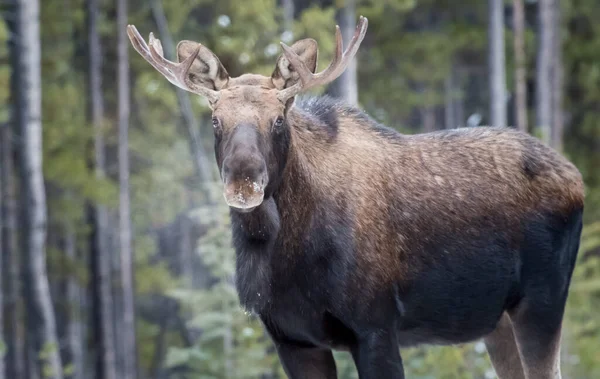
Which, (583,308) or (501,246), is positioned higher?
(501,246)

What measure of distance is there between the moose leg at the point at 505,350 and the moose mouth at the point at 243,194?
2.26 m

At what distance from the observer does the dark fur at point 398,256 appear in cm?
590

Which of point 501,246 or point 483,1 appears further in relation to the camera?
point 483,1

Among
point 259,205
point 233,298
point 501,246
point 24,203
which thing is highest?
point 259,205

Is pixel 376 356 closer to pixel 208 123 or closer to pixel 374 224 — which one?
pixel 374 224

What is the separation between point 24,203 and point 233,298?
3.40 m

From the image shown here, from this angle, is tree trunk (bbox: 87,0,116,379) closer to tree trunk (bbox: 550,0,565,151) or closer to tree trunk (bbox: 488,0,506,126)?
tree trunk (bbox: 488,0,506,126)

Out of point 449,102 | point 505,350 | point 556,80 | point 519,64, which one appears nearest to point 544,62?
point 519,64

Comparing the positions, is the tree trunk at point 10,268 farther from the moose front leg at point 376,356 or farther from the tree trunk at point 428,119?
the moose front leg at point 376,356

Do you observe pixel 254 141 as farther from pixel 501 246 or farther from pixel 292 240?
pixel 501 246

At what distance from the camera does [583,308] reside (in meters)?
18.2

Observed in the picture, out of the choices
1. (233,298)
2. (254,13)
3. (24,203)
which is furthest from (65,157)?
(233,298)

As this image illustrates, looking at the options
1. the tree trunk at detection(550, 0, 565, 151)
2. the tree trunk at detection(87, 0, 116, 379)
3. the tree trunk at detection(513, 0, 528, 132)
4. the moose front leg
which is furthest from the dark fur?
the tree trunk at detection(550, 0, 565, 151)

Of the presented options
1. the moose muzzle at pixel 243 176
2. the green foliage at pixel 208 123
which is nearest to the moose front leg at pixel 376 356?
the moose muzzle at pixel 243 176
